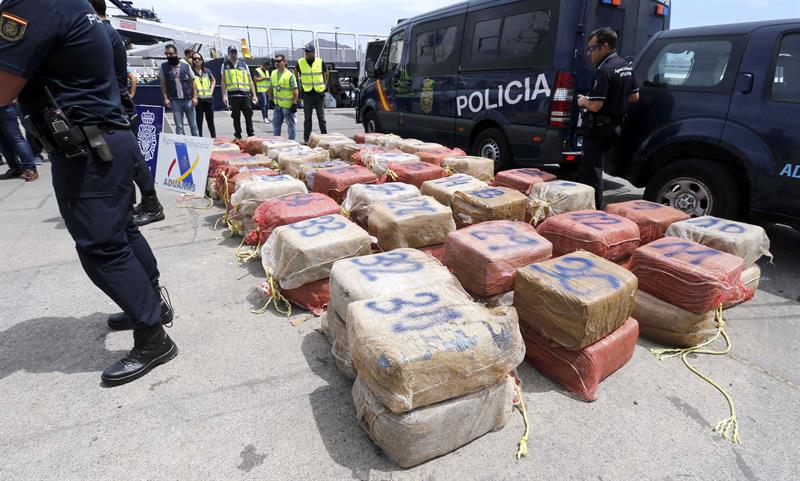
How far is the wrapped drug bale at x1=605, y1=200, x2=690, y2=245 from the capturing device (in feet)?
10.5

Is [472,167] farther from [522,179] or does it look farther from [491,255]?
[491,255]

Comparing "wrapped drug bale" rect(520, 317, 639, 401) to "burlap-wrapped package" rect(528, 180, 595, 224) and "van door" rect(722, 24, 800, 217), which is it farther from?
"van door" rect(722, 24, 800, 217)

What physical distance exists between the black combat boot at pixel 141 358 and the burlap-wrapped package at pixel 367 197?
1734 millimetres

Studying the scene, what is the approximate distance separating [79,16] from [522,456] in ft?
9.13

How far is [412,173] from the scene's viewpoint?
4422 millimetres

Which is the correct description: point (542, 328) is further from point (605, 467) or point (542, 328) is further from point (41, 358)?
point (41, 358)

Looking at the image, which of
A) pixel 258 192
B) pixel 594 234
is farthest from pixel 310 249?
pixel 594 234

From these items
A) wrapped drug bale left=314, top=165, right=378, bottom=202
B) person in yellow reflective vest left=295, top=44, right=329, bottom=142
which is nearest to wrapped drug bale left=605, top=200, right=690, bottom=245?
wrapped drug bale left=314, top=165, right=378, bottom=202

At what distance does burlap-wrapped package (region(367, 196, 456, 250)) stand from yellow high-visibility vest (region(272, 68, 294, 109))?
6.20 meters

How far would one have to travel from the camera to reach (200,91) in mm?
8242

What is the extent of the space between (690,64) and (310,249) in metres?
3.95

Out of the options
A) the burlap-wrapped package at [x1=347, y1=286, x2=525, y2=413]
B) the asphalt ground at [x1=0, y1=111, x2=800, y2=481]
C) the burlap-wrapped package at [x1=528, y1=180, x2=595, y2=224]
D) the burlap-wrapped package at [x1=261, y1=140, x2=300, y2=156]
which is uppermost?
the burlap-wrapped package at [x1=261, y1=140, x2=300, y2=156]

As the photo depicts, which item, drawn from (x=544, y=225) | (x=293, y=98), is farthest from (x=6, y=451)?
(x=293, y=98)

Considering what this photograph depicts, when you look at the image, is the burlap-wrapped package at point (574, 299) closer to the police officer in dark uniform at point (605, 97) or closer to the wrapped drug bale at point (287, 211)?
the wrapped drug bale at point (287, 211)
